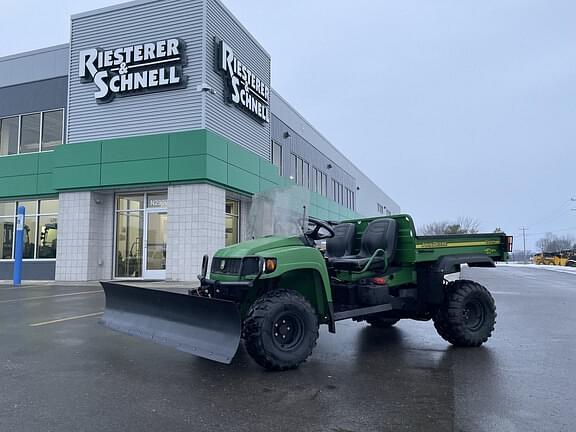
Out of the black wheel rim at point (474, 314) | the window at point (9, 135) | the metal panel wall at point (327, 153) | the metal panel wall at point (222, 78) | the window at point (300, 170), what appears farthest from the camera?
the window at point (300, 170)

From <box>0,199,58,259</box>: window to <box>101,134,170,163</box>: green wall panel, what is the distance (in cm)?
384

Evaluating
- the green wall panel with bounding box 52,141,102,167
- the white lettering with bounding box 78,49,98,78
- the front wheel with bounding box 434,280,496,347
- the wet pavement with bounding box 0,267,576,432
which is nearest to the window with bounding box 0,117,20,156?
the green wall panel with bounding box 52,141,102,167

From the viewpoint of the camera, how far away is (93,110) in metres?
16.8

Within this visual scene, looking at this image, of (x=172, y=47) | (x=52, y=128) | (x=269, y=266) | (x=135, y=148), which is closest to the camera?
(x=269, y=266)

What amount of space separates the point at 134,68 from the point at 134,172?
371cm

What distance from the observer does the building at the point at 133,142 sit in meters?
15.5

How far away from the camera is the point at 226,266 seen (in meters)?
5.08

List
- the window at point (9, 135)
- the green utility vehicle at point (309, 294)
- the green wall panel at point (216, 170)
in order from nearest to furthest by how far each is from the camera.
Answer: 1. the green utility vehicle at point (309, 294)
2. the green wall panel at point (216, 170)
3. the window at point (9, 135)

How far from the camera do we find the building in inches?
611

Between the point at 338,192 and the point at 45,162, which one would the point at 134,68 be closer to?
the point at 45,162

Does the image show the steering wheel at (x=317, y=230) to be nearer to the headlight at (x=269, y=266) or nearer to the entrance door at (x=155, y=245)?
the headlight at (x=269, y=266)

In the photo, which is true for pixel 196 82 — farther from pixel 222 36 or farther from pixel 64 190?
pixel 64 190

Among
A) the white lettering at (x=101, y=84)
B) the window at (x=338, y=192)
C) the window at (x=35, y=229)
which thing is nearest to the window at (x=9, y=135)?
the window at (x=35, y=229)

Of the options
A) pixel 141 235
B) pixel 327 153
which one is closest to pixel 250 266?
pixel 141 235
